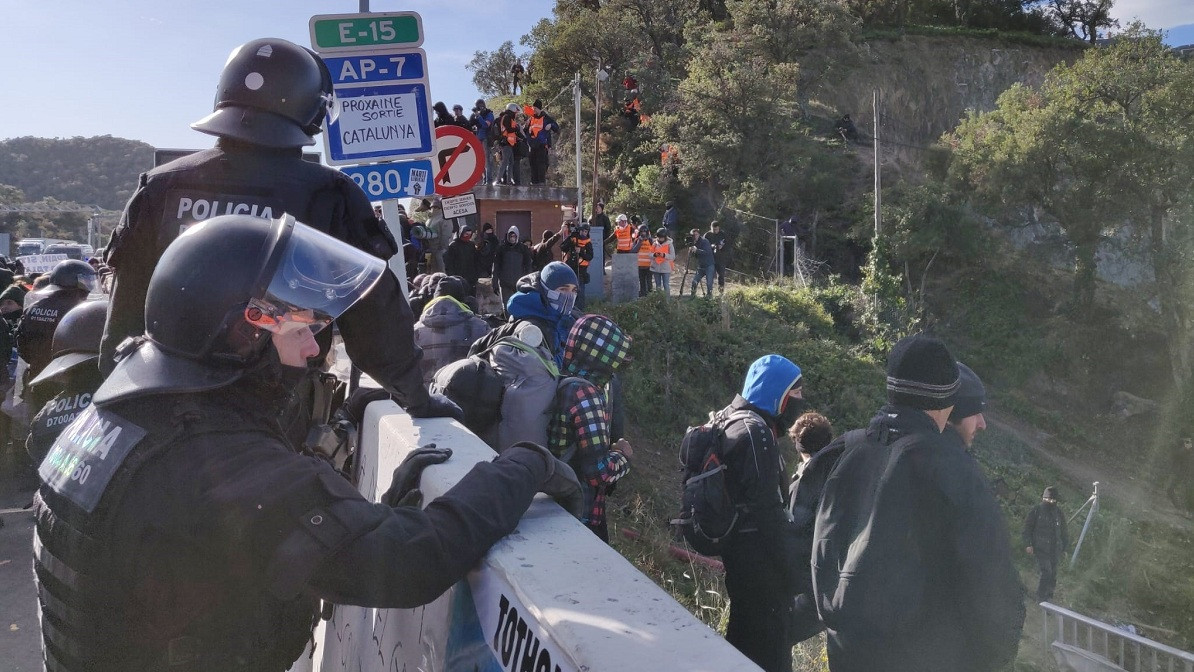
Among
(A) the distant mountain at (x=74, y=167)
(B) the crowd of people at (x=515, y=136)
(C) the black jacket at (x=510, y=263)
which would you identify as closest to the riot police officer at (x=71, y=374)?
(C) the black jacket at (x=510, y=263)

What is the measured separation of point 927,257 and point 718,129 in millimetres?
8920

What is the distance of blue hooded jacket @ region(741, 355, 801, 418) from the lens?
3.98 metres

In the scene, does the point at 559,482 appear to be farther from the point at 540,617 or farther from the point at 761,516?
the point at 761,516

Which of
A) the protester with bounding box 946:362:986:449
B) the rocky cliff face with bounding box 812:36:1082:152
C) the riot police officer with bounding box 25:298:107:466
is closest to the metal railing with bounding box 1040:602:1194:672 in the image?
the protester with bounding box 946:362:986:449

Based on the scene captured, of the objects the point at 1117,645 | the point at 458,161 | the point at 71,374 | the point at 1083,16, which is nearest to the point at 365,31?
the point at 458,161

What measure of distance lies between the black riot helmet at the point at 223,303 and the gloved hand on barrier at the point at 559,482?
513 millimetres

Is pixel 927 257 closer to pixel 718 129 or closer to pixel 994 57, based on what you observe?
pixel 718 129

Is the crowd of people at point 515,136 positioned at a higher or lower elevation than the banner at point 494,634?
higher

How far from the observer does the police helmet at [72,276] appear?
626 cm

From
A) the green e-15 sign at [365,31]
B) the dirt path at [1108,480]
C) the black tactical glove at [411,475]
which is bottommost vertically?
the dirt path at [1108,480]

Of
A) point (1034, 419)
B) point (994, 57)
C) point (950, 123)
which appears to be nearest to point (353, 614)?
point (1034, 419)

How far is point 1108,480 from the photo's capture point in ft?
87.2

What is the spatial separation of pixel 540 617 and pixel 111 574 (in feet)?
2.47

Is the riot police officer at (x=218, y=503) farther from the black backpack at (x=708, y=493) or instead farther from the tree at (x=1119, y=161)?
the tree at (x=1119, y=161)
